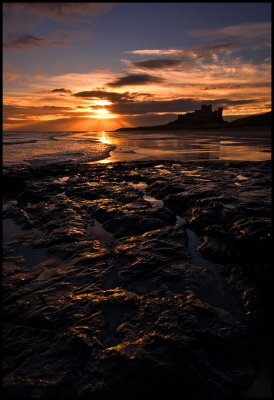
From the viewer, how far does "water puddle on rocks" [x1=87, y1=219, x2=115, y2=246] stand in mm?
5383

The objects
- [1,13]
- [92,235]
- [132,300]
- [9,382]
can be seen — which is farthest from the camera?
[92,235]

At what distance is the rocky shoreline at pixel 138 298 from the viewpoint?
228 centimetres

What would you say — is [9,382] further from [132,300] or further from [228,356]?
[228,356]

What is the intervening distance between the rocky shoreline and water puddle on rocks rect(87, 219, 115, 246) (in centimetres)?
2

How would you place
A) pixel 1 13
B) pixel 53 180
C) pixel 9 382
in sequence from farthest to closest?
pixel 53 180
pixel 9 382
pixel 1 13

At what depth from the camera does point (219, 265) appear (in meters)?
4.12

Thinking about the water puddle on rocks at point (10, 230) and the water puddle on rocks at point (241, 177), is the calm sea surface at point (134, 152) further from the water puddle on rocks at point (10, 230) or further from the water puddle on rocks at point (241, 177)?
the water puddle on rocks at point (10, 230)

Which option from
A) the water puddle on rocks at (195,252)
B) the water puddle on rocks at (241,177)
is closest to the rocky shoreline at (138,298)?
the water puddle on rocks at (195,252)

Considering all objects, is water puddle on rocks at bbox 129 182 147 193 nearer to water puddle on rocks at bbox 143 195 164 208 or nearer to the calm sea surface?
water puddle on rocks at bbox 143 195 164 208

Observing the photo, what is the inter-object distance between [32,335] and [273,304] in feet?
8.82

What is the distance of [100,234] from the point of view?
5.73 metres

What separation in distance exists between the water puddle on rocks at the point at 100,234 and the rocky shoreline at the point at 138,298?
0.08ft

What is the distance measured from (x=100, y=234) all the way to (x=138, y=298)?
2.54m

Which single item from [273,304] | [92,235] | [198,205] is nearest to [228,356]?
[273,304]
